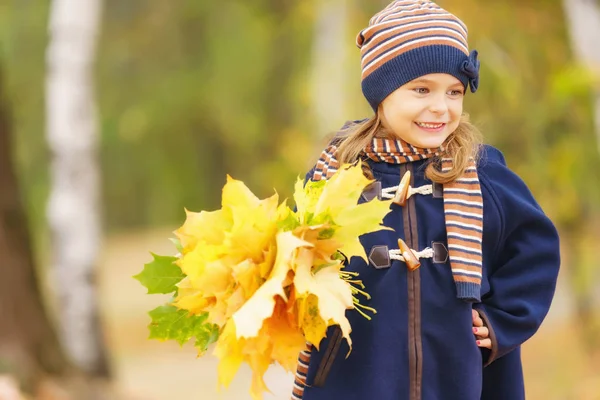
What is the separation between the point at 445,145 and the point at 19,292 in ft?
14.1

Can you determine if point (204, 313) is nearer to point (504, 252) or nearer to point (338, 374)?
point (338, 374)

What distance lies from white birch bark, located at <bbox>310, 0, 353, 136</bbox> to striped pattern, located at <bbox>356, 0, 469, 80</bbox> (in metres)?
6.77

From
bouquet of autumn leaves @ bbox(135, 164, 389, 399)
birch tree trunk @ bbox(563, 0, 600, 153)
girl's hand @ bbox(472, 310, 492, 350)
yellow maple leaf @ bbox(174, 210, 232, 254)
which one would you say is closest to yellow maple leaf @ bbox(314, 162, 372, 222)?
bouquet of autumn leaves @ bbox(135, 164, 389, 399)

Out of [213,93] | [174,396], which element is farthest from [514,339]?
[213,93]

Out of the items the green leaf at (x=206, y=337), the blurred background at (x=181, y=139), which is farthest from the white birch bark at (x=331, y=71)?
the green leaf at (x=206, y=337)

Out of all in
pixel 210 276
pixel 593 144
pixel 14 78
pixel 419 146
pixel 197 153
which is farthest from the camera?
pixel 197 153

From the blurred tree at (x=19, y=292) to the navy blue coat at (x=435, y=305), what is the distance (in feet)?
12.6

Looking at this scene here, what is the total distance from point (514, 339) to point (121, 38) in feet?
51.2

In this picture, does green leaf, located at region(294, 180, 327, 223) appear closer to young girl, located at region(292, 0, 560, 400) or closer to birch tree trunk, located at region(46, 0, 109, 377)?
young girl, located at region(292, 0, 560, 400)

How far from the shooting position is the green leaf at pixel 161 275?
278cm

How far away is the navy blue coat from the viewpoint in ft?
9.07

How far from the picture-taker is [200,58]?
684 inches

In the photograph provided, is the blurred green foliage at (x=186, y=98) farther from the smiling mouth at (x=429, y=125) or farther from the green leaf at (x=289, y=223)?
the green leaf at (x=289, y=223)

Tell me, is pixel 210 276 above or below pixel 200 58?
below
